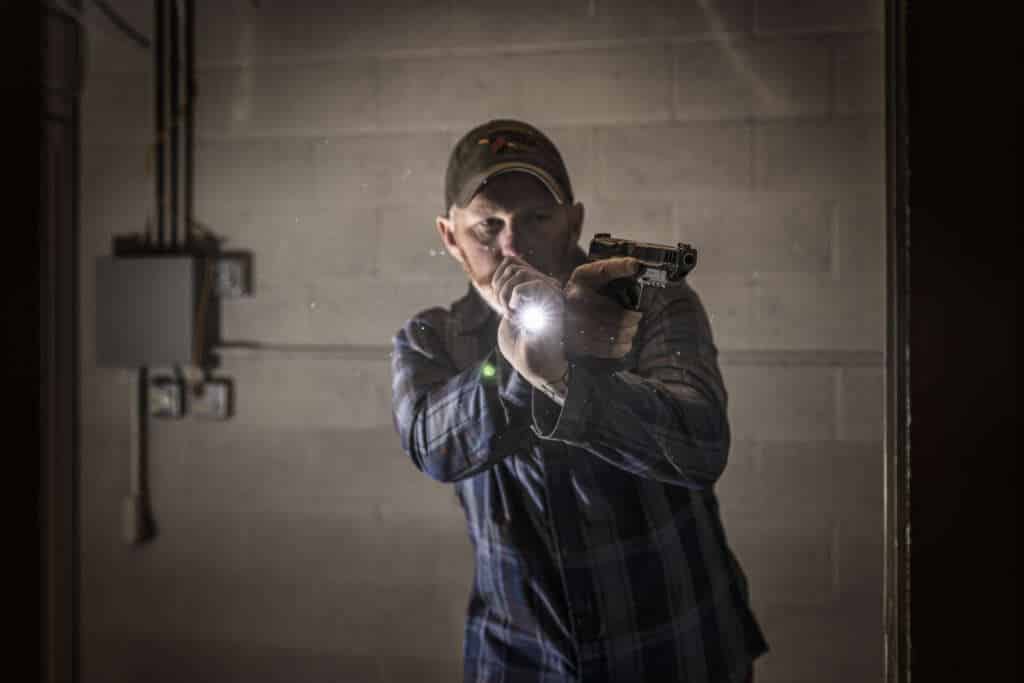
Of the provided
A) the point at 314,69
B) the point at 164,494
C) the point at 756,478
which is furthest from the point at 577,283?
the point at 164,494

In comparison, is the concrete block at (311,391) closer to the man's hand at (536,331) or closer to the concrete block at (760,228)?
the man's hand at (536,331)

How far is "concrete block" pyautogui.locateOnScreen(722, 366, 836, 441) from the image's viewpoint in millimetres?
733

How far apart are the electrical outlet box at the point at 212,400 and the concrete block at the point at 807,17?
81 centimetres

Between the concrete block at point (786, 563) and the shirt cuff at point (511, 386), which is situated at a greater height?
the shirt cuff at point (511, 386)

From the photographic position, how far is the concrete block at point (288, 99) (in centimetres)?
76

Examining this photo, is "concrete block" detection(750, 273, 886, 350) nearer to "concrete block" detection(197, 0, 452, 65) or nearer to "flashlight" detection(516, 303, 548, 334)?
"flashlight" detection(516, 303, 548, 334)

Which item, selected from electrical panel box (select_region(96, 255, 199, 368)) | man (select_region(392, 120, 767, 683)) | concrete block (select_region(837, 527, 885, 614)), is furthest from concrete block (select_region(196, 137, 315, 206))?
concrete block (select_region(837, 527, 885, 614))

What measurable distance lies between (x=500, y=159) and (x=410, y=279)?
0.18m

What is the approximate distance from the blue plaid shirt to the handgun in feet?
0.09

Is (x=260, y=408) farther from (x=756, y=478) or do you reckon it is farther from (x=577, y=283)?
(x=756, y=478)

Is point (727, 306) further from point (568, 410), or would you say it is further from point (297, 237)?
point (297, 237)

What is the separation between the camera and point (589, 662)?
67 centimetres

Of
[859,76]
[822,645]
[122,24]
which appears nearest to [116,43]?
[122,24]

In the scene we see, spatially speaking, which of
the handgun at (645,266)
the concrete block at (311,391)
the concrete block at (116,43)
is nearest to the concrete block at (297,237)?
the concrete block at (311,391)
